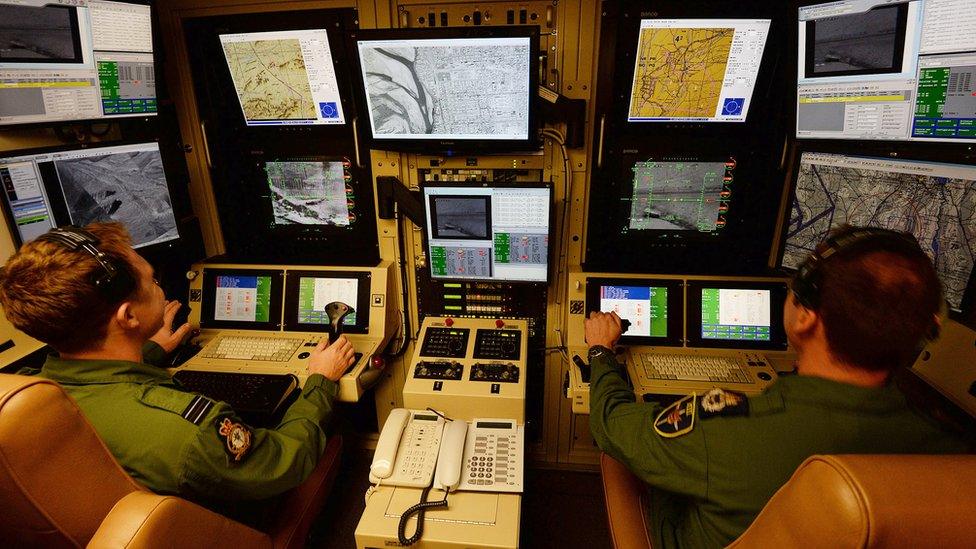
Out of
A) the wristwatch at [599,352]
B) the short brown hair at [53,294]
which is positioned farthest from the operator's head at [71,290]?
the wristwatch at [599,352]

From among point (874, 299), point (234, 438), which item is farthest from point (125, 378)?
point (874, 299)

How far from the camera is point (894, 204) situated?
1.56 m

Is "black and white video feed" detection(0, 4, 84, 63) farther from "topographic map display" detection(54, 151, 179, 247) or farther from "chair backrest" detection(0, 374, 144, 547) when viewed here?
"chair backrest" detection(0, 374, 144, 547)

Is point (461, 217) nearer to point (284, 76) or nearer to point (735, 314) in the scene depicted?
point (284, 76)

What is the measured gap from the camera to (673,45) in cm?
180

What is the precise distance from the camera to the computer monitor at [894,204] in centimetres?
140

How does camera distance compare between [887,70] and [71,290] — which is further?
[887,70]

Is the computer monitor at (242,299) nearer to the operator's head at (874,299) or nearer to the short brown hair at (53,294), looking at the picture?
the short brown hair at (53,294)

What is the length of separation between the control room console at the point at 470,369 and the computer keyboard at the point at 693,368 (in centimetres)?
53

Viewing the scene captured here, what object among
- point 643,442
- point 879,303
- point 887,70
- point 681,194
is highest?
point 887,70

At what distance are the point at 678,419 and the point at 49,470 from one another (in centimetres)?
134

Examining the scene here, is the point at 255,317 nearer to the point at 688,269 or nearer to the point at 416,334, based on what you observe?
the point at 416,334

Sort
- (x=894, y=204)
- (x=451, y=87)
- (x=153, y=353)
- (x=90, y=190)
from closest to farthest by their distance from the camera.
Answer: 1. (x=894, y=204)
2. (x=90, y=190)
3. (x=451, y=87)
4. (x=153, y=353)

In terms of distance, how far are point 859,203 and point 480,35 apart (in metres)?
1.48
